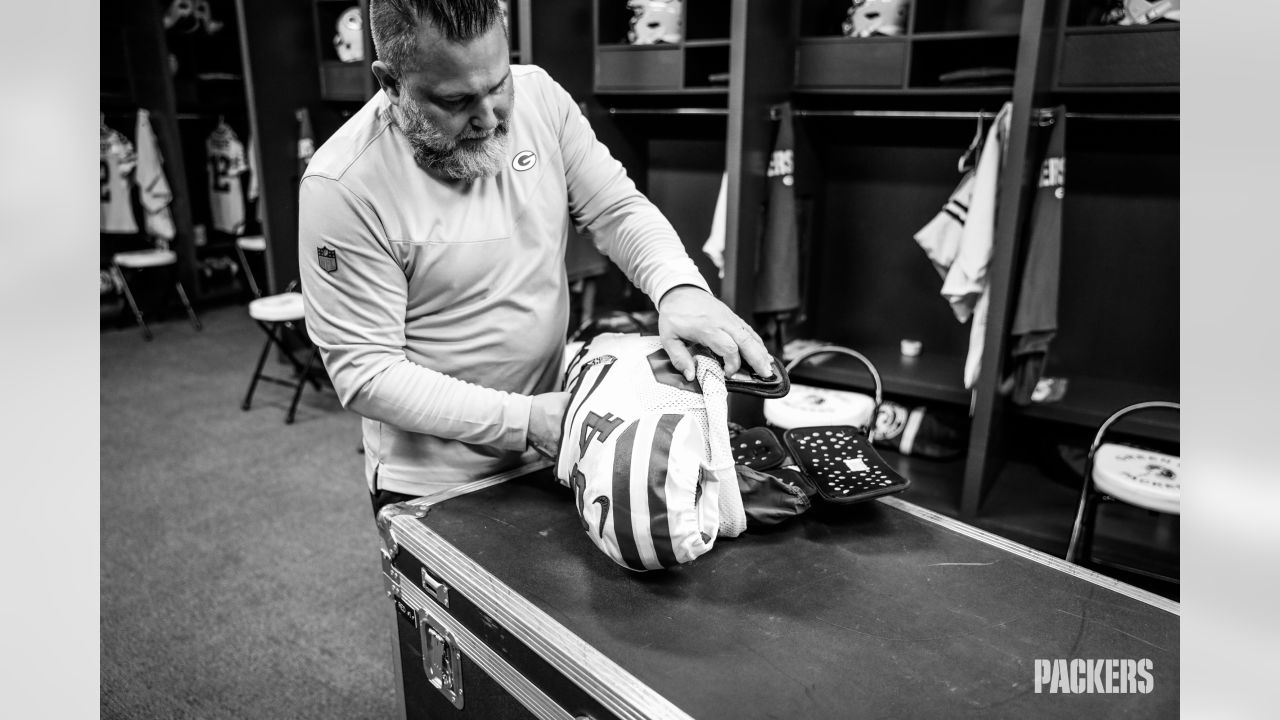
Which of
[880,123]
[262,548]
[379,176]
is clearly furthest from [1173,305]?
[262,548]

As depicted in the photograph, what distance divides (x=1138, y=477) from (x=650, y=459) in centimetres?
173

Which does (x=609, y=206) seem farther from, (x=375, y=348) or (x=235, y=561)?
(x=235, y=561)

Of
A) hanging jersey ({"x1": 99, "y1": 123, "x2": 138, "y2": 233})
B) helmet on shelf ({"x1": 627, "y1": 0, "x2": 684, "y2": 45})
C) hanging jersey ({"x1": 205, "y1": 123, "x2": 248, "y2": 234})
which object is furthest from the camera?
hanging jersey ({"x1": 205, "y1": 123, "x2": 248, "y2": 234})

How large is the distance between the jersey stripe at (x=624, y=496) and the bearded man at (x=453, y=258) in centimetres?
16

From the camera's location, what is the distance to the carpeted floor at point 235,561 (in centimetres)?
208

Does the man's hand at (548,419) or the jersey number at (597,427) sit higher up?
the jersey number at (597,427)

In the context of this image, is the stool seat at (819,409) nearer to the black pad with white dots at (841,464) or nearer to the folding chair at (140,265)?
the black pad with white dots at (841,464)

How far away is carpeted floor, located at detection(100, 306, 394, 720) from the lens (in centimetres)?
208

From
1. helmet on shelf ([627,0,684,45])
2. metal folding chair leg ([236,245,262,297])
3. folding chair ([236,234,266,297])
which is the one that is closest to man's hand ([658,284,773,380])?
helmet on shelf ([627,0,684,45])

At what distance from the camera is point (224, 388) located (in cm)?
455

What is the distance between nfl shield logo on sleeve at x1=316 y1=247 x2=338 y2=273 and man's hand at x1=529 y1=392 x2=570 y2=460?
1.21 feet

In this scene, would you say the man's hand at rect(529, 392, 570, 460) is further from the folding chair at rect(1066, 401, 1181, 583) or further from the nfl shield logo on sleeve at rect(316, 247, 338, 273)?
the folding chair at rect(1066, 401, 1181, 583)

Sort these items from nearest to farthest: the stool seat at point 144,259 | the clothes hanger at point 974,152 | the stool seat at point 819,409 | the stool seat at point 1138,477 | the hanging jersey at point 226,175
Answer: the stool seat at point 1138,477, the stool seat at point 819,409, the clothes hanger at point 974,152, the stool seat at point 144,259, the hanging jersey at point 226,175

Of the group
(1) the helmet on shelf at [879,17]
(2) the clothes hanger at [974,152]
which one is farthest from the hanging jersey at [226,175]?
(2) the clothes hanger at [974,152]
